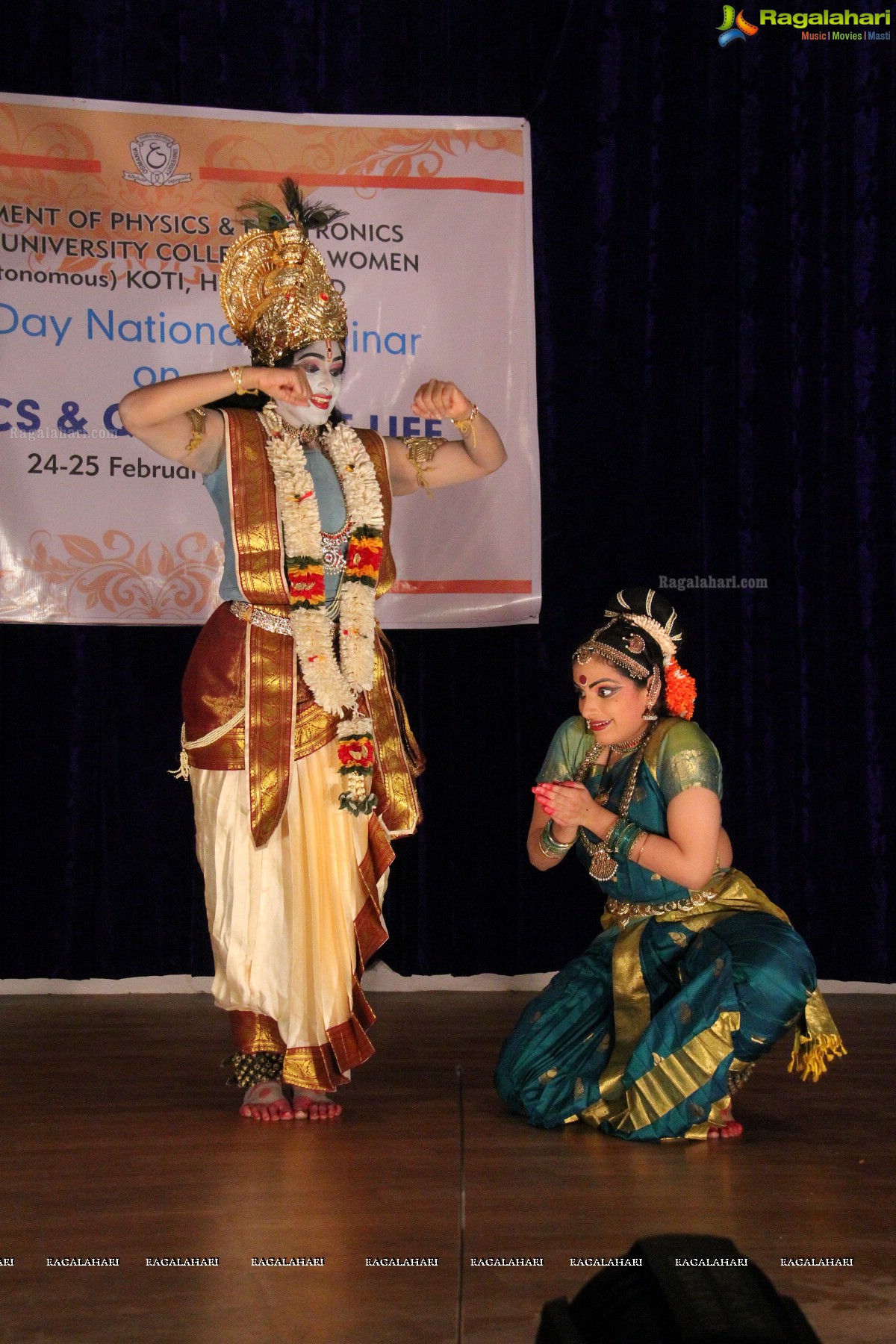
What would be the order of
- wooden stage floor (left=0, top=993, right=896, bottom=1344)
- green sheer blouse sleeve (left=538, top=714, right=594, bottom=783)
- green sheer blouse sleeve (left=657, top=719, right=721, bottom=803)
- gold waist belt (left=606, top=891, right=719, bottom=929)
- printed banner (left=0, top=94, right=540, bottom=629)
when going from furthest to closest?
printed banner (left=0, top=94, right=540, bottom=629) → green sheer blouse sleeve (left=538, top=714, right=594, bottom=783) → gold waist belt (left=606, top=891, right=719, bottom=929) → green sheer blouse sleeve (left=657, top=719, right=721, bottom=803) → wooden stage floor (left=0, top=993, right=896, bottom=1344)

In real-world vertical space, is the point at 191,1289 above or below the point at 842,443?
below

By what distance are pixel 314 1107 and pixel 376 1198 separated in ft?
1.94

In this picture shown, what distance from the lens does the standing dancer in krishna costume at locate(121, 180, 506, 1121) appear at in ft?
9.61

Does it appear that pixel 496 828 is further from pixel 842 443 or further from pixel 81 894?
pixel 842 443

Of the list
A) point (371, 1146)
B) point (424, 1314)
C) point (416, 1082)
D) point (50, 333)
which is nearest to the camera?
point (424, 1314)

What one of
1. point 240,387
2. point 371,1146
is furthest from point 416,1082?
point 240,387

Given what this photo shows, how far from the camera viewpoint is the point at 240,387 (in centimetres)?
283

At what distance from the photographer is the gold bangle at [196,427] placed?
296 cm

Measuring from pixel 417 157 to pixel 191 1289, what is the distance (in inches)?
126

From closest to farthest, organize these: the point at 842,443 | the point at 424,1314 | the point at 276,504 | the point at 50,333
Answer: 1. the point at 424,1314
2. the point at 276,504
3. the point at 50,333
4. the point at 842,443
